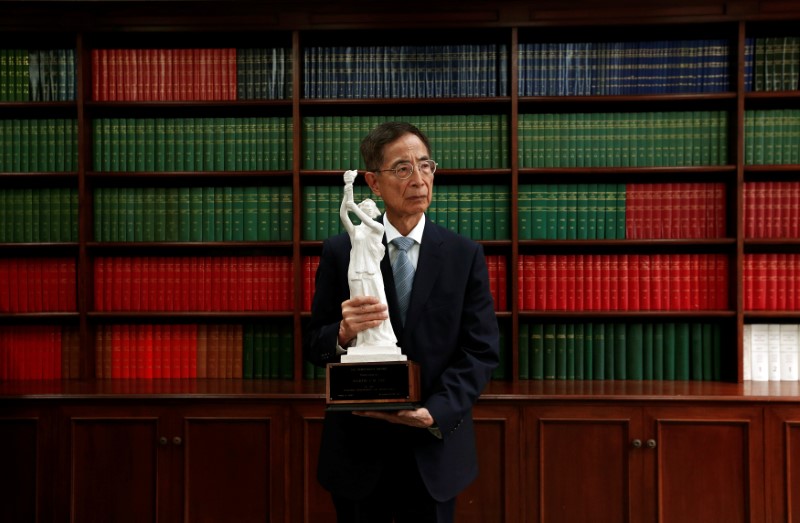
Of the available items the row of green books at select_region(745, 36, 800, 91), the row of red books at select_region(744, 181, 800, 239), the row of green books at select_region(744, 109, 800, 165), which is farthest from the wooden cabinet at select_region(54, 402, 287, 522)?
the row of green books at select_region(745, 36, 800, 91)

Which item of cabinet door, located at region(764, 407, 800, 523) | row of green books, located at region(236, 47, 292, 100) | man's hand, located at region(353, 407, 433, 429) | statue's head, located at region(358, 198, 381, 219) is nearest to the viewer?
man's hand, located at region(353, 407, 433, 429)

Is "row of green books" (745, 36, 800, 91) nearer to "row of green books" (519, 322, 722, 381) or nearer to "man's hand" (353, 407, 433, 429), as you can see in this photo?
"row of green books" (519, 322, 722, 381)

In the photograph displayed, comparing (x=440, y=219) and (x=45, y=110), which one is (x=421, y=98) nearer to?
(x=440, y=219)

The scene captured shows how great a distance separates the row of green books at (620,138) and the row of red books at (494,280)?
44 cm

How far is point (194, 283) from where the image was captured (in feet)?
10.00

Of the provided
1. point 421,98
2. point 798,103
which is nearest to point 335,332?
point 421,98

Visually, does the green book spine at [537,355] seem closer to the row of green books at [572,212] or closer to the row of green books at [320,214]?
the row of green books at [572,212]

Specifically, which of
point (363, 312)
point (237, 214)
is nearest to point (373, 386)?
point (363, 312)

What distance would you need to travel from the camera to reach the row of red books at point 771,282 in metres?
2.93

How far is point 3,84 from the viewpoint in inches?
119

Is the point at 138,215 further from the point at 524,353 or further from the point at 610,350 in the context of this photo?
the point at 610,350

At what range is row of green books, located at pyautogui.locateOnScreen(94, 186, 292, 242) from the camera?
9.95 ft

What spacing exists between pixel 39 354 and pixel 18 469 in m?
0.56

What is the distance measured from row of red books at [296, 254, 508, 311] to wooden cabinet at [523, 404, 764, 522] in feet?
1.79
